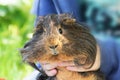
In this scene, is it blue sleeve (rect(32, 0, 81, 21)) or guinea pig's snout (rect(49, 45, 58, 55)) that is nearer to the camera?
guinea pig's snout (rect(49, 45, 58, 55))

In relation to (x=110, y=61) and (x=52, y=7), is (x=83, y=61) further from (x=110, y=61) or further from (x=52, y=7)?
(x=52, y=7)

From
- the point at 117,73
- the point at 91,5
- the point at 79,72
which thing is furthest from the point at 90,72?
the point at 91,5

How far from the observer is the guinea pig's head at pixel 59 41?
82 centimetres

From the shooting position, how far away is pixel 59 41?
0.82m

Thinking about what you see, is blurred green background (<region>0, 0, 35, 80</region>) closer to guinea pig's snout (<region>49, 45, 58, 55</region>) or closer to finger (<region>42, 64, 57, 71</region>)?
finger (<region>42, 64, 57, 71</region>)

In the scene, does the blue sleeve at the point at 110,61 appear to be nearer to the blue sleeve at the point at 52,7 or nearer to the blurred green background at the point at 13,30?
the blue sleeve at the point at 52,7

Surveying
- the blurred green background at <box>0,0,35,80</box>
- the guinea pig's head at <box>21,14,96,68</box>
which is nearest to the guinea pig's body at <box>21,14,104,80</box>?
the guinea pig's head at <box>21,14,96,68</box>

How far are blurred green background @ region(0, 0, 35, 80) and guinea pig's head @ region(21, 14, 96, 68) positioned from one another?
745mm

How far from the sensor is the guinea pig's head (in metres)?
0.82

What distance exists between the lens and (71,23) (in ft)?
2.90

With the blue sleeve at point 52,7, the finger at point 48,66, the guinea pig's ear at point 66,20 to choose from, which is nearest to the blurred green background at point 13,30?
the blue sleeve at point 52,7

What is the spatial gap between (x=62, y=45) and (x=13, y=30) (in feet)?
3.28

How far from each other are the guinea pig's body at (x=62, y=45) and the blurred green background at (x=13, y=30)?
0.73m

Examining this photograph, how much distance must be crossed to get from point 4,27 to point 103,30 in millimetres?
558
